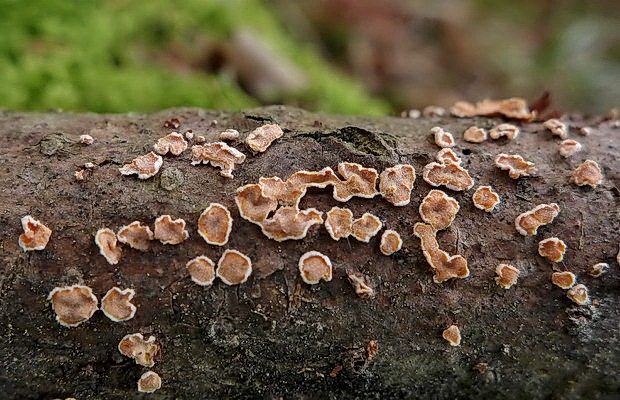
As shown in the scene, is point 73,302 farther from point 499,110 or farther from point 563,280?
point 499,110

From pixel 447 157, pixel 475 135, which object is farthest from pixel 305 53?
pixel 447 157

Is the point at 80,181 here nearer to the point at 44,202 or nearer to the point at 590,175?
the point at 44,202

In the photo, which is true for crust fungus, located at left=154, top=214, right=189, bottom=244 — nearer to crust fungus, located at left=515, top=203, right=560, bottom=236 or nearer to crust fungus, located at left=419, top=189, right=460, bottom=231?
crust fungus, located at left=419, top=189, right=460, bottom=231

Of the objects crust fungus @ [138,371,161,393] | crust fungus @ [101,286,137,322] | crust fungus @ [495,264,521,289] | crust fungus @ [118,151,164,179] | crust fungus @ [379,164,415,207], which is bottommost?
crust fungus @ [138,371,161,393]

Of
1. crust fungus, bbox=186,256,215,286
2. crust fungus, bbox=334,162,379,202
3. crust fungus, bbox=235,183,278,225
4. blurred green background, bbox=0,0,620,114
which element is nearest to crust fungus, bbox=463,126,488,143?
crust fungus, bbox=334,162,379,202

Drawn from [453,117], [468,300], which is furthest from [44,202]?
[453,117]
